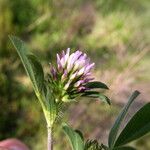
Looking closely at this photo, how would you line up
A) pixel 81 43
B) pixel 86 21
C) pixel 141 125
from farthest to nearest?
pixel 86 21 < pixel 81 43 < pixel 141 125

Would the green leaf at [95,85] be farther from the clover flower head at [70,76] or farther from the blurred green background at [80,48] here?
A: the blurred green background at [80,48]

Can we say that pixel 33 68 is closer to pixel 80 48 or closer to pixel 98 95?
pixel 98 95

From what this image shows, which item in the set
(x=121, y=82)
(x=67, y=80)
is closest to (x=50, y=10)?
(x=121, y=82)

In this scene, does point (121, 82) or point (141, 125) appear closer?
point (141, 125)

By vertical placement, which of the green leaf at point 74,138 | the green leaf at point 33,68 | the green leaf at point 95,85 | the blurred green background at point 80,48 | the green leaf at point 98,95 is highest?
the blurred green background at point 80,48

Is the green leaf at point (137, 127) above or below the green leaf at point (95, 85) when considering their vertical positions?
below

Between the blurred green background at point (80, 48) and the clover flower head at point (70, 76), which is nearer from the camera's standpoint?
the clover flower head at point (70, 76)

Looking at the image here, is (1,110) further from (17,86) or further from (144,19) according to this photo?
(144,19)

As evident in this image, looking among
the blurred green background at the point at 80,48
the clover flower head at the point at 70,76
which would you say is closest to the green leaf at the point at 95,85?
the clover flower head at the point at 70,76
